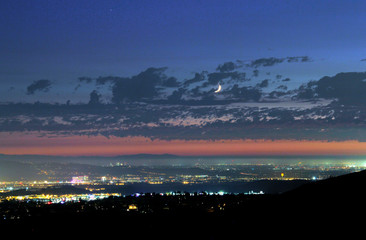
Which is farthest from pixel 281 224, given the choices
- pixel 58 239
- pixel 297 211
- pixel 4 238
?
pixel 4 238

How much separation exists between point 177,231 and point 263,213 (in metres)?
13.9

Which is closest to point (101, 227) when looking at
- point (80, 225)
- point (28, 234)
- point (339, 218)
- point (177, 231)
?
point (80, 225)

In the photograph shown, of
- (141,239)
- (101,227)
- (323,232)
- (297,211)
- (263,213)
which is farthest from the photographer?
(101,227)

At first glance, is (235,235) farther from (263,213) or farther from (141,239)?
(141,239)

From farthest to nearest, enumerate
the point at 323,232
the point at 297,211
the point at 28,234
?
the point at 28,234
the point at 297,211
the point at 323,232

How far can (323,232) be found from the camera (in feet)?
68.0

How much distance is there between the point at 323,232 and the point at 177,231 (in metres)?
22.3

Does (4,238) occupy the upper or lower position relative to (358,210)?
lower

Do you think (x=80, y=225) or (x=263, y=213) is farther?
(x=80, y=225)

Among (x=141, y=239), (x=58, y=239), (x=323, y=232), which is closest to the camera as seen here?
(x=323, y=232)

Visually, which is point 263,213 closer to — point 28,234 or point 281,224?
point 281,224

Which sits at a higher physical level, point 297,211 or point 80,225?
point 297,211

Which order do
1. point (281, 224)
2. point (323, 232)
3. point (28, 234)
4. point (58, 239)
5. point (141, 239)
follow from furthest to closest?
point (28, 234) → point (58, 239) → point (141, 239) → point (281, 224) → point (323, 232)

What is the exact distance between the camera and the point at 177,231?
41.5m
